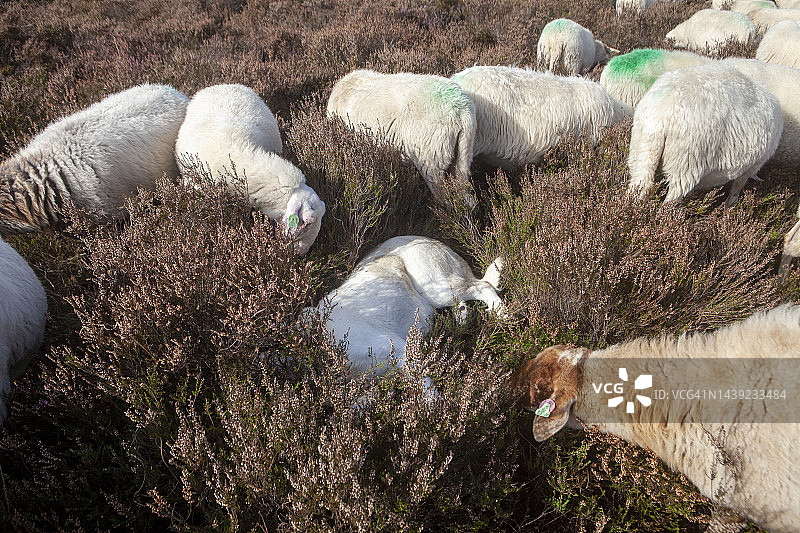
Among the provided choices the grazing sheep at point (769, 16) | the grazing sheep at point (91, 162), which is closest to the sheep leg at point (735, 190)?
the grazing sheep at point (91, 162)

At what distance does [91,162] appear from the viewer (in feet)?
11.6

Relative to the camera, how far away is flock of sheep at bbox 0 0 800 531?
193cm

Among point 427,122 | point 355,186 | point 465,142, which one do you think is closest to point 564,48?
point 465,142

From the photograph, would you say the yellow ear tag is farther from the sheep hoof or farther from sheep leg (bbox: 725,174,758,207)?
sheep leg (bbox: 725,174,758,207)

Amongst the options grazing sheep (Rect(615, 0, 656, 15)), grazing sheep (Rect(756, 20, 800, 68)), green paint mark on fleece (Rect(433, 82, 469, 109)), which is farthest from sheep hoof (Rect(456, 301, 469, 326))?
grazing sheep (Rect(615, 0, 656, 15))

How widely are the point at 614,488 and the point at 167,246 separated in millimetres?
2500

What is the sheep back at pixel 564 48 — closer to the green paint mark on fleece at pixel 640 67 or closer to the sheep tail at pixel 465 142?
the green paint mark on fleece at pixel 640 67

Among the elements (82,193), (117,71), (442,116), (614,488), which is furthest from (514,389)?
(117,71)

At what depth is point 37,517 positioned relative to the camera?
157cm

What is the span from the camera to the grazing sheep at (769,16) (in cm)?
827

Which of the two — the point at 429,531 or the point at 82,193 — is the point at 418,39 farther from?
the point at 429,531

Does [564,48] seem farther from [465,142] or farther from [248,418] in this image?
[248,418]

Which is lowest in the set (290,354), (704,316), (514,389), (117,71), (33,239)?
(704,316)

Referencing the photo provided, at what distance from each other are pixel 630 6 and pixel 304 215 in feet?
33.5
